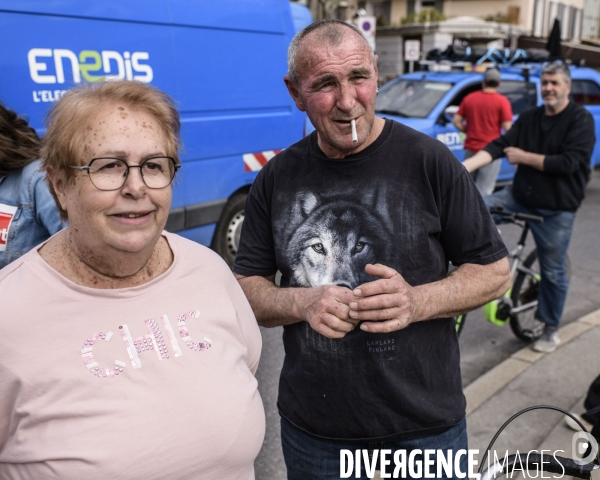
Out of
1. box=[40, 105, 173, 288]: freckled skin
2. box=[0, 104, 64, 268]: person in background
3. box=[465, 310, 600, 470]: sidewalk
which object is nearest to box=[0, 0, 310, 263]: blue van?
box=[0, 104, 64, 268]: person in background

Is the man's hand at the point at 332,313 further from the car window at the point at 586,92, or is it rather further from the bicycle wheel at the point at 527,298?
the car window at the point at 586,92

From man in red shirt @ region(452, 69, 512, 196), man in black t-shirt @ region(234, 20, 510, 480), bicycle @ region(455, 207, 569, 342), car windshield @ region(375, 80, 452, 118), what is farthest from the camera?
car windshield @ region(375, 80, 452, 118)

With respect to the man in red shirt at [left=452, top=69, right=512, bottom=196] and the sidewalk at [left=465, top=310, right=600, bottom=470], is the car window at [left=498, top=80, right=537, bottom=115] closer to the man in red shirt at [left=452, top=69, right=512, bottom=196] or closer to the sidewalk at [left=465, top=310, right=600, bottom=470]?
the man in red shirt at [left=452, top=69, right=512, bottom=196]

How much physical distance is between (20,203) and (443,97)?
24.2 feet

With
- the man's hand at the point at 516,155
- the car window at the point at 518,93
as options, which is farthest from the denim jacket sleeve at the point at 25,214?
the car window at the point at 518,93

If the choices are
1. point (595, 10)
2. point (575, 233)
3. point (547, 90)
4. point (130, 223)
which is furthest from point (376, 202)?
point (595, 10)

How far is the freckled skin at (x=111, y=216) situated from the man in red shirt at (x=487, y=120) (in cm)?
688

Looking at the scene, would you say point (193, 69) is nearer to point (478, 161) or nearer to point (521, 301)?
point (478, 161)

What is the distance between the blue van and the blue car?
2.82 m

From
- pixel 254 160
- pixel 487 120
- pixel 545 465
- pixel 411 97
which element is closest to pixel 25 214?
pixel 545 465

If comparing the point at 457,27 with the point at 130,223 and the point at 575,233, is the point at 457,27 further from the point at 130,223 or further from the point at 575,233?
the point at 130,223

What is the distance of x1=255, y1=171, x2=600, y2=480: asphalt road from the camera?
347 cm

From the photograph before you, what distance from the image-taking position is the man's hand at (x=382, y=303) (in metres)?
1.58

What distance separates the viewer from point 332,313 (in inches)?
64.2
